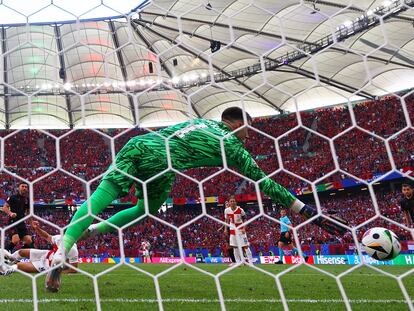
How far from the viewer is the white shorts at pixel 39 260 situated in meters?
4.45

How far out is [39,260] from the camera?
181 inches

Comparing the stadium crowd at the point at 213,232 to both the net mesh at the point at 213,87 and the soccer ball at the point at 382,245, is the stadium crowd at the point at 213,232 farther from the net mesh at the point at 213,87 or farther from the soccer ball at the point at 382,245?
the soccer ball at the point at 382,245

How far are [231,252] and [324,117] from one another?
1417cm

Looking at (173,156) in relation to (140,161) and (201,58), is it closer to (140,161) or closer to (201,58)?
(140,161)

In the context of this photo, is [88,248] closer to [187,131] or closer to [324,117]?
[324,117]

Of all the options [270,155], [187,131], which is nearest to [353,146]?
[270,155]

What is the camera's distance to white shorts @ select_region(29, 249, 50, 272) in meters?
4.45

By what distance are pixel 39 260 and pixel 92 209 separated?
6.82 feet

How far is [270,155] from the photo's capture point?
2183 centimetres

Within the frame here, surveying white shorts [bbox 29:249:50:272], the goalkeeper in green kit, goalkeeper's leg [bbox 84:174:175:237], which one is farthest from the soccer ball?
→ white shorts [bbox 29:249:50:272]

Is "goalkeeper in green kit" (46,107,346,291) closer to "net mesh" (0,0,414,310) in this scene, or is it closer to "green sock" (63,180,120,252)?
"green sock" (63,180,120,252)

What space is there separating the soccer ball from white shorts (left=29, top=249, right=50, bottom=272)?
10.5ft

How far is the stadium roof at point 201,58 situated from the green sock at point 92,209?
39.3 ft

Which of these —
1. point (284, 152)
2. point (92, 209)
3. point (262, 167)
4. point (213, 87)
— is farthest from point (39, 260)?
point (284, 152)
